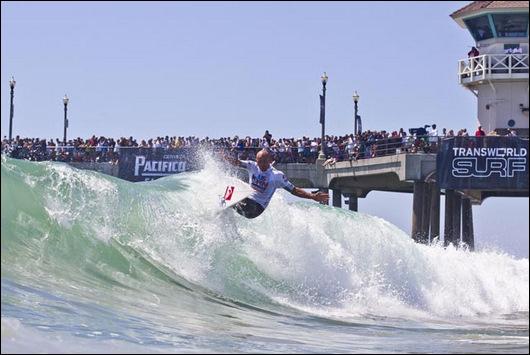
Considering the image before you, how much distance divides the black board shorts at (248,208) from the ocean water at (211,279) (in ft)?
2.48

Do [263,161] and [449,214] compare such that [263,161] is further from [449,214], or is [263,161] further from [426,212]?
[449,214]

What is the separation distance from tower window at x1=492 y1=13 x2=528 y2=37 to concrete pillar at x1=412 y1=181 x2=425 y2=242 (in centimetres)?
906

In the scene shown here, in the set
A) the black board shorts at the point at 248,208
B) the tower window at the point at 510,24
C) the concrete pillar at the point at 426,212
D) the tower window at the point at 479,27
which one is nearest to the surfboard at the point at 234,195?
the black board shorts at the point at 248,208

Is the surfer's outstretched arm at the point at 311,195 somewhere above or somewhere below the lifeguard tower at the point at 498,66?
below

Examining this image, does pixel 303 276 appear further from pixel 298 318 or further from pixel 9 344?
pixel 9 344

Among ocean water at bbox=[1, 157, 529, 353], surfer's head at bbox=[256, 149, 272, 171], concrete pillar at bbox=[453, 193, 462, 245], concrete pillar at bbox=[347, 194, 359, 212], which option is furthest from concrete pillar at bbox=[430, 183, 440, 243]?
surfer's head at bbox=[256, 149, 272, 171]

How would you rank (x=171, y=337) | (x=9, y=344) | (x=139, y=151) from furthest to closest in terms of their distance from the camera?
(x=139, y=151) < (x=171, y=337) < (x=9, y=344)

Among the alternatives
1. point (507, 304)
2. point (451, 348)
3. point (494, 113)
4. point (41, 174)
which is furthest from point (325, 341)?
point (494, 113)

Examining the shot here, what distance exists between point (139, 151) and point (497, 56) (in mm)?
13948

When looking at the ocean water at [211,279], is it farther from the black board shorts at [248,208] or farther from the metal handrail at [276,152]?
the metal handrail at [276,152]

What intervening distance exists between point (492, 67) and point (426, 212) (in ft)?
24.6

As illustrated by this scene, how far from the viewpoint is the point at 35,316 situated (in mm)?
11359

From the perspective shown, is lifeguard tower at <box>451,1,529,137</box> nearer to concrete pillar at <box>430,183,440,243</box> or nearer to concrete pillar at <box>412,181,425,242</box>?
concrete pillar at <box>430,183,440,243</box>

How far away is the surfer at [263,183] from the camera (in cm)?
1652
